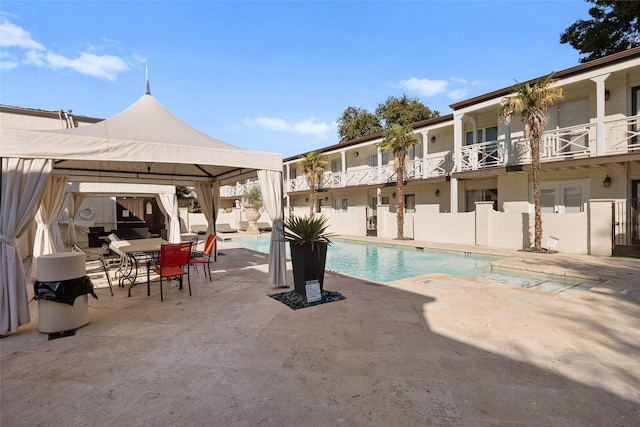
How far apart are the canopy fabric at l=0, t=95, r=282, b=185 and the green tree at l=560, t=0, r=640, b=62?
2052 cm

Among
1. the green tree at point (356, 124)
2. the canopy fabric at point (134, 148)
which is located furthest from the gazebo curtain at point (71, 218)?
the green tree at point (356, 124)

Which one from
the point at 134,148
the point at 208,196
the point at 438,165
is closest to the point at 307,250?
the point at 134,148

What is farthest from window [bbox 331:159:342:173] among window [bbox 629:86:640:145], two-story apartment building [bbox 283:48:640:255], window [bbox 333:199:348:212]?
window [bbox 629:86:640:145]

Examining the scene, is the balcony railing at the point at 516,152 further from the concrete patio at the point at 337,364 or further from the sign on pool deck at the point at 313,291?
the sign on pool deck at the point at 313,291

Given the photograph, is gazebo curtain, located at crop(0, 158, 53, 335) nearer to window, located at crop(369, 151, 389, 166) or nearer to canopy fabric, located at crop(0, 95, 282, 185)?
canopy fabric, located at crop(0, 95, 282, 185)

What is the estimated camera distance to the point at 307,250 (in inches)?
209

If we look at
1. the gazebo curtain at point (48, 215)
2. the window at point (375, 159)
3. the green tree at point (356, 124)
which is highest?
the green tree at point (356, 124)

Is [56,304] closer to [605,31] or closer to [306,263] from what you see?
[306,263]

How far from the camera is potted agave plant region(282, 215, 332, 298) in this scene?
5309 mm

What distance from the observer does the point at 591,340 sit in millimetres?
3639

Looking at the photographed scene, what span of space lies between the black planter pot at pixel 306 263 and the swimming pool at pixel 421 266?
133 inches

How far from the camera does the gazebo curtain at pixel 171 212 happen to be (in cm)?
1153

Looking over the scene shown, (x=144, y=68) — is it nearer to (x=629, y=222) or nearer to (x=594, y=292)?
(x=594, y=292)

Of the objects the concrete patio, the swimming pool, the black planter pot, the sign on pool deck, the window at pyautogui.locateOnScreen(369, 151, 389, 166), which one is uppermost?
the window at pyautogui.locateOnScreen(369, 151, 389, 166)
